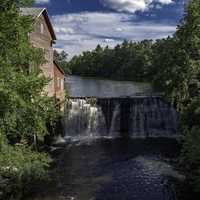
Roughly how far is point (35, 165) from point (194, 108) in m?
10.2

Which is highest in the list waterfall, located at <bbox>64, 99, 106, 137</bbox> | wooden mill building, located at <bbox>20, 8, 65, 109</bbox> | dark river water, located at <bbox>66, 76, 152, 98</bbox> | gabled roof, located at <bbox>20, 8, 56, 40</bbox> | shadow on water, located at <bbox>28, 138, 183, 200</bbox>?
gabled roof, located at <bbox>20, 8, 56, 40</bbox>

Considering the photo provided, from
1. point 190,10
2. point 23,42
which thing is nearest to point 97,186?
point 23,42

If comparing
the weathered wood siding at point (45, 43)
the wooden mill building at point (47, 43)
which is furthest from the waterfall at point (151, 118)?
the weathered wood siding at point (45, 43)

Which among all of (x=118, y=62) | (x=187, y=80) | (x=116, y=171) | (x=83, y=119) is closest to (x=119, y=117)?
(x=83, y=119)

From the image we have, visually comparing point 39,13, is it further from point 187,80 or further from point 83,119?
point 187,80

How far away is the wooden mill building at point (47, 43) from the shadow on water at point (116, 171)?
620cm

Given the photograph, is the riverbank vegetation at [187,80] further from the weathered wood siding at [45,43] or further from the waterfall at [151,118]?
the weathered wood siding at [45,43]

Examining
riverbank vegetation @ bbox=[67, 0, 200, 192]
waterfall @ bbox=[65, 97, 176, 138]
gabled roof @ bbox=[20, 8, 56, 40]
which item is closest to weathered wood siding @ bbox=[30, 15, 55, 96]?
gabled roof @ bbox=[20, 8, 56, 40]

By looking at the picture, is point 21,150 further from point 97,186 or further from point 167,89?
point 167,89

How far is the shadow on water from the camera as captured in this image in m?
21.1

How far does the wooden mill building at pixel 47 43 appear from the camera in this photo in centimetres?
3266

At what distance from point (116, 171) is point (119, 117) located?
12966 mm

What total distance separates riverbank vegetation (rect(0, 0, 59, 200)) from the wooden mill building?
13128mm

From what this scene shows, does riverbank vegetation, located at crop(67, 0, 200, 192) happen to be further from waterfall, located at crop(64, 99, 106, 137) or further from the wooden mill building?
the wooden mill building
